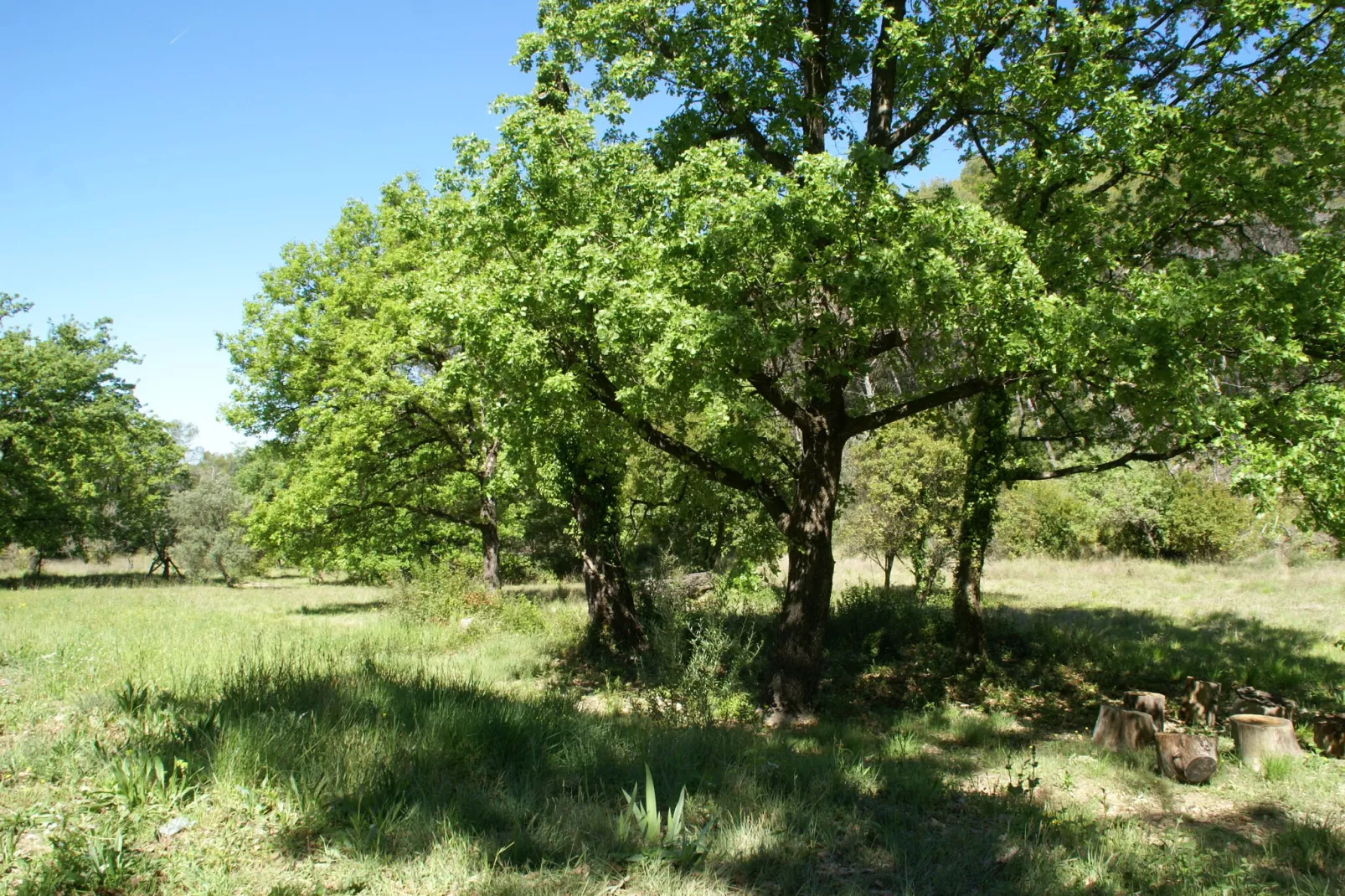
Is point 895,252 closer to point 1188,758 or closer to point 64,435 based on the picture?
point 1188,758

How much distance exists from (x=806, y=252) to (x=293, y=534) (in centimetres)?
1704

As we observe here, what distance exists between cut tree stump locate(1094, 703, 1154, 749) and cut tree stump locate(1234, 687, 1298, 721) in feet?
3.52

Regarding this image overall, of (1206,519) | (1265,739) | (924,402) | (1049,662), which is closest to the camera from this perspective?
(1265,739)

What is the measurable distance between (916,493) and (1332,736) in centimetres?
945

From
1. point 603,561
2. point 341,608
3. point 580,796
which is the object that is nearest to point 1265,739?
point 580,796

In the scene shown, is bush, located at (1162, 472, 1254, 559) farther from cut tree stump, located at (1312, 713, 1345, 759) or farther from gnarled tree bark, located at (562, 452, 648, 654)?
gnarled tree bark, located at (562, 452, 648, 654)

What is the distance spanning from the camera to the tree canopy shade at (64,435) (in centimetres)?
2770

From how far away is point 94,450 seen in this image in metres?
29.0

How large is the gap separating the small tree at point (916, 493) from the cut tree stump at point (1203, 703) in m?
6.53

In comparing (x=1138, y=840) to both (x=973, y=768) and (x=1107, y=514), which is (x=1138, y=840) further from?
(x=1107, y=514)

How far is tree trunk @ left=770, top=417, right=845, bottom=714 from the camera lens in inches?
406

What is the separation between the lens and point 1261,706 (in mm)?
8555

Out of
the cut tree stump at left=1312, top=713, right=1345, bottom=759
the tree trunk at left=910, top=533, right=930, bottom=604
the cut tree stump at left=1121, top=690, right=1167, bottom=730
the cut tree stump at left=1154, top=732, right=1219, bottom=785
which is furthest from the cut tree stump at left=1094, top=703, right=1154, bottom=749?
the tree trunk at left=910, top=533, right=930, bottom=604

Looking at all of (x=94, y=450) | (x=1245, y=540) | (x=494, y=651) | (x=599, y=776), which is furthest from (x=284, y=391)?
(x=1245, y=540)
